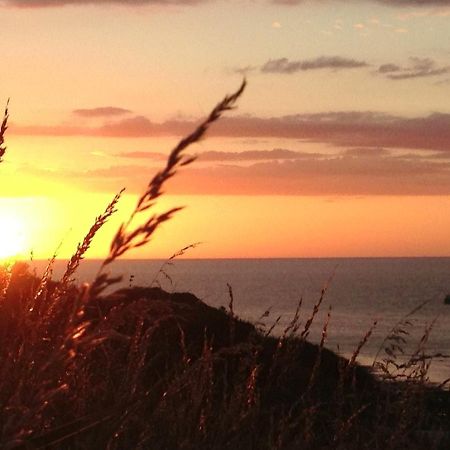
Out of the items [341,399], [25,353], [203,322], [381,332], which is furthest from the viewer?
[381,332]

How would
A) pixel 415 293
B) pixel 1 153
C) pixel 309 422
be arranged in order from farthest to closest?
pixel 415 293
pixel 309 422
pixel 1 153

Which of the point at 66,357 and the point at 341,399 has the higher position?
the point at 66,357

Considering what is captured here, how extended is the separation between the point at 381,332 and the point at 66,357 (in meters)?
88.4

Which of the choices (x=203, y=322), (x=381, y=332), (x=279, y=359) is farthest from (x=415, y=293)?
(x=279, y=359)

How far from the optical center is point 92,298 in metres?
1.94

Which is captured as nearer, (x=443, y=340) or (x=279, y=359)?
(x=279, y=359)

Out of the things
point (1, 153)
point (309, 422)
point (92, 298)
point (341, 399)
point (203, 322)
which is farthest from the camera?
point (203, 322)

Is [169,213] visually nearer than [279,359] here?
Yes

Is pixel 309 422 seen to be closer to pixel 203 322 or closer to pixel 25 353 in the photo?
pixel 25 353

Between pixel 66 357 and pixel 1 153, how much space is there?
1180mm

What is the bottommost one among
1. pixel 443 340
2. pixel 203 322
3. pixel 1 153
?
pixel 443 340

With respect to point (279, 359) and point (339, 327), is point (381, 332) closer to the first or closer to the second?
point (339, 327)

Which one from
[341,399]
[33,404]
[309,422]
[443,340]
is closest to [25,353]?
[33,404]

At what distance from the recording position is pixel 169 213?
202 centimetres
